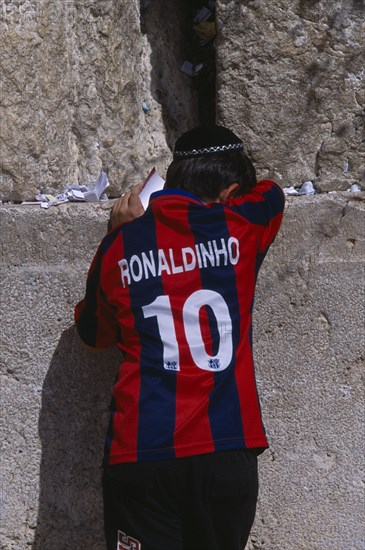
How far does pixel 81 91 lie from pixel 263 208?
1.08 m

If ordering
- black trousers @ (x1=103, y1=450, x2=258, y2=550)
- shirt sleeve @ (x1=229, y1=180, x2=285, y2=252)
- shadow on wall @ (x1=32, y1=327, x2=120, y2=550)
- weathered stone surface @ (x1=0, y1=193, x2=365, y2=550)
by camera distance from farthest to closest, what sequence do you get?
shadow on wall @ (x1=32, y1=327, x2=120, y2=550)
weathered stone surface @ (x1=0, y1=193, x2=365, y2=550)
shirt sleeve @ (x1=229, y1=180, x2=285, y2=252)
black trousers @ (x1=103, y1=450, x2=258, y2=550)

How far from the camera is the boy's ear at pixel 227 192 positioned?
3012mm

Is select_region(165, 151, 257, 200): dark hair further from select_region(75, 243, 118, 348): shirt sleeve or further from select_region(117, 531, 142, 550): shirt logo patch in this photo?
select_region(117, 531, 142, 550): shirt logo patch

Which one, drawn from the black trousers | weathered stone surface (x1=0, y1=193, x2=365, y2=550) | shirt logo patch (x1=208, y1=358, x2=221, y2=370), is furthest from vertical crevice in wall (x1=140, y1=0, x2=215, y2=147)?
the black trousers

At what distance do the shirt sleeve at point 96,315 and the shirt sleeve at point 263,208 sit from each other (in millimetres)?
462

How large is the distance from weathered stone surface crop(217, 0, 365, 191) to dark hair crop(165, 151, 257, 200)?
23.9 inches

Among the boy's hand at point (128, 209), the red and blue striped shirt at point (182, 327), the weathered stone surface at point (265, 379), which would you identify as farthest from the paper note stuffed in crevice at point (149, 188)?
the weathered stone surface at point (265, 379)

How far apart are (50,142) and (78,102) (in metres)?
0.20

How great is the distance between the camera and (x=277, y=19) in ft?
11.6

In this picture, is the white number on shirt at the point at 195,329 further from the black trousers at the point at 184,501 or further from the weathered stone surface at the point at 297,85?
the weathered stone surface at the point at 297,85

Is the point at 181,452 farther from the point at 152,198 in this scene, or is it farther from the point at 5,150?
the point at 5,150

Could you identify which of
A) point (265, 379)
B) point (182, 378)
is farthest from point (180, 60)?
point (182, 378)

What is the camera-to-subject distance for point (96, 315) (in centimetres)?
305

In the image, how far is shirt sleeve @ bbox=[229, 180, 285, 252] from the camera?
298 centimetres
